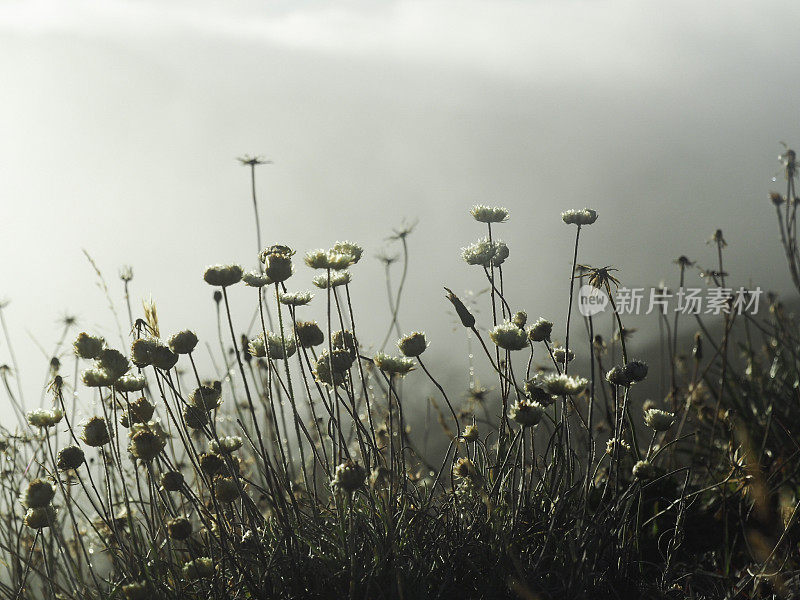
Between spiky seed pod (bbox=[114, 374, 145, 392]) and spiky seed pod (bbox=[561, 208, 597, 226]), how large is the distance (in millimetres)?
1245

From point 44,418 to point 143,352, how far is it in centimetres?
44

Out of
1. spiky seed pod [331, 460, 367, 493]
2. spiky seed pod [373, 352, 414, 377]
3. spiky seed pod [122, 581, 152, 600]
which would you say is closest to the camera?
spiky seed pod [331, 460, 367, 493]

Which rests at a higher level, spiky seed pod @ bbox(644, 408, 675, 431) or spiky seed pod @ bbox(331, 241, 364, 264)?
spiky seed pod @ bbox(331, 241, 364, 264)

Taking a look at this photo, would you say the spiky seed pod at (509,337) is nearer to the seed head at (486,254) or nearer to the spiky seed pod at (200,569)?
the seed head at (486,254)

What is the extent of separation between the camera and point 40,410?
1.98m

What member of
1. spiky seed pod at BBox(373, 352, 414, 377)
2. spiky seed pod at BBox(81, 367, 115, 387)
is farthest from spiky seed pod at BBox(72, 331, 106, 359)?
spiky seed pod at BBox(373, 352, 414, 377)

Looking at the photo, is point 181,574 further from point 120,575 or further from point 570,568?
point 570,568

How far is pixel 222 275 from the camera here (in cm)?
177

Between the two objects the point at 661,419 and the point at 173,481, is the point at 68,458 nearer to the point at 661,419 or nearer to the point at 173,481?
the point at 173,481

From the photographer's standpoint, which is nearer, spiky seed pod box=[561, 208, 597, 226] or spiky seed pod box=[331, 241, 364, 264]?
spiky seed pod box=[331, 241, 364, 264]

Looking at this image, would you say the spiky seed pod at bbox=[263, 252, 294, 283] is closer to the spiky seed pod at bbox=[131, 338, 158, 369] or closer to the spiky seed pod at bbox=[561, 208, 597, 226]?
the spiky seed pod at bbox=[131, 338, 158, 369]

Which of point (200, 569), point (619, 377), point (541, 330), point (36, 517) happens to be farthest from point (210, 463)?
point (619, 377)

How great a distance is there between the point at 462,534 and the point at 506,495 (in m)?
0.27

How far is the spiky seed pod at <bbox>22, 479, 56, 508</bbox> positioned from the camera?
5.73 feet
